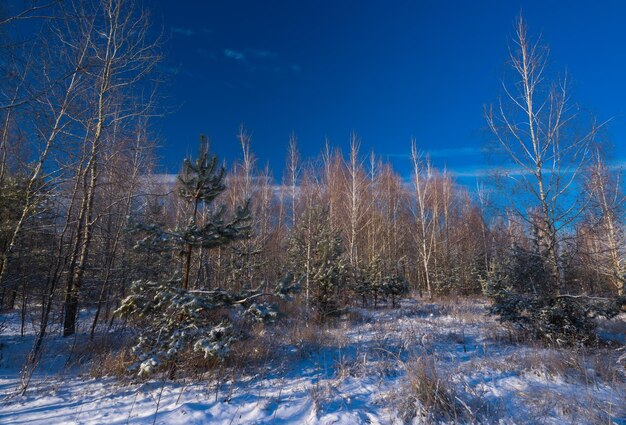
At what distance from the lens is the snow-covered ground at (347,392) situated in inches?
123

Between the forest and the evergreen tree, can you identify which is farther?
the evergreen tree

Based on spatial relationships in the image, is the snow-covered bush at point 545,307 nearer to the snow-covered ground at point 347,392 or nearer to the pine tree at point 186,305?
the snow-covered ground at point 347,392

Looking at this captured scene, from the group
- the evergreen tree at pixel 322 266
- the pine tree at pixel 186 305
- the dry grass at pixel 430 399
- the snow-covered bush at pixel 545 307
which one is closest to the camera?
the dry grass at pixel 430 399

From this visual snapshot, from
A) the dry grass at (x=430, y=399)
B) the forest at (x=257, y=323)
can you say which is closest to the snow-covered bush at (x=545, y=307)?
the forest at (x=257, y=323)

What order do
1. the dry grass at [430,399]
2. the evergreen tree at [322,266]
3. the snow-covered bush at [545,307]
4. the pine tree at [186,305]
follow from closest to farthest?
1. the dry grass at [430,399]
2. the pine tree at [186,305]
3. the snow-covered bush at [545,307]
4. the evergreen tree at [322,266]

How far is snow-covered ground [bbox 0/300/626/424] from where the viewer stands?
10.2 feet

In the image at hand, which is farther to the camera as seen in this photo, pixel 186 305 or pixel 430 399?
pixel 186 305

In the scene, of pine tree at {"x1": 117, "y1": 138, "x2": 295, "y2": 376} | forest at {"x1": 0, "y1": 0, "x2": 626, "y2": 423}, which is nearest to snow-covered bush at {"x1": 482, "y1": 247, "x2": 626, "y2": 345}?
forest at {"x1": 0, "y1": 0, "x2": 626, "y2": 423}

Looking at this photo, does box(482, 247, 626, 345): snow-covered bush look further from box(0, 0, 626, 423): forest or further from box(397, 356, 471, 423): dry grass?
box(397, 356, 471, 423): dry grass

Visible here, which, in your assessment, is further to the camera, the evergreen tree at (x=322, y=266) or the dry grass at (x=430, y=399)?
the evergreen tree at (x=322, y=266)

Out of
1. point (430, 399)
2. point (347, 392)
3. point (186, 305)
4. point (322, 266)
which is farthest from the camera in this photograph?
point (322, 266)

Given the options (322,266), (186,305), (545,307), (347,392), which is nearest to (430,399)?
(347,392)

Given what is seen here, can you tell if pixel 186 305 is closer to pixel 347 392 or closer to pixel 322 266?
pixel 347 392

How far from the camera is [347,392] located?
3824mm
